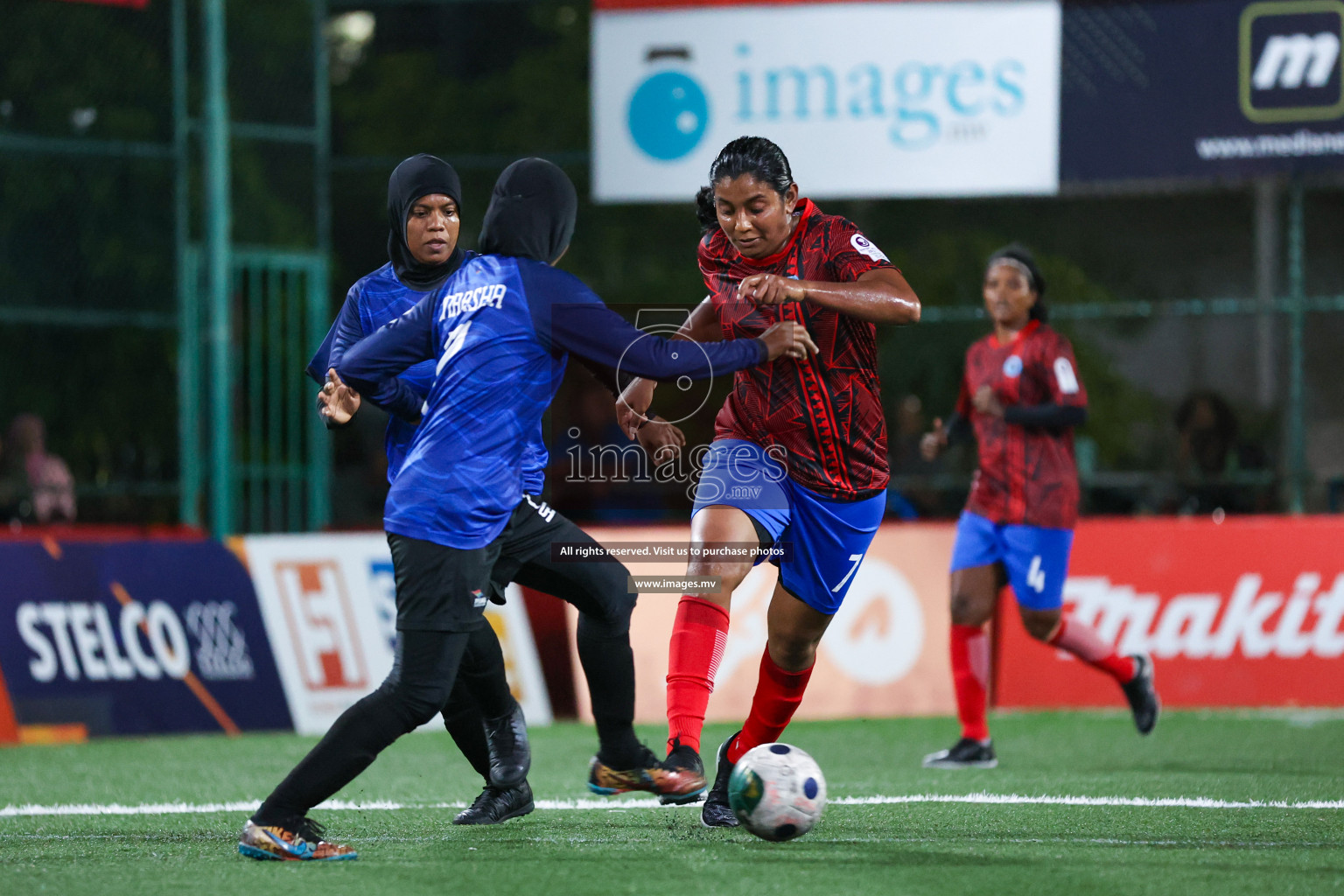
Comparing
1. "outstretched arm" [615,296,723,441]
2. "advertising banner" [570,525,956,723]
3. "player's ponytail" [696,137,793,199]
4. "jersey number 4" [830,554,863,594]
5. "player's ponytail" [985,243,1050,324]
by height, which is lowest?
"advertising banner" [570,525,956,723]

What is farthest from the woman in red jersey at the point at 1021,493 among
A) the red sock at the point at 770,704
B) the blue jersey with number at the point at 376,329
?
the blue jersey with number at the point at 376,329

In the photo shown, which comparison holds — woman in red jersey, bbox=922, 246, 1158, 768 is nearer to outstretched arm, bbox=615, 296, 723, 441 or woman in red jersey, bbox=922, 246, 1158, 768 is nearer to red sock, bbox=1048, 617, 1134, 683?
red sock, bbox=1048, 617, 1134, 683

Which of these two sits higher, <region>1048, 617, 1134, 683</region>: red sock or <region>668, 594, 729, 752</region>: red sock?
<region>668, 594, 729, 752</region>: red sock

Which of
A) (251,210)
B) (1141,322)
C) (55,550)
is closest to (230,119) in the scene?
(251,210)

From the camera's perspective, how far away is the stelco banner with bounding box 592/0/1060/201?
11297 mm

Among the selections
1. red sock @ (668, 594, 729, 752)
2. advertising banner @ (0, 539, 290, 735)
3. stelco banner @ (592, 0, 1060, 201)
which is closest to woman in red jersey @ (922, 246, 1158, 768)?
red sock @ (668, 594, 729, 752)

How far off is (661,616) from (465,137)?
12767 millimetres

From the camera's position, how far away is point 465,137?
70.7 feet

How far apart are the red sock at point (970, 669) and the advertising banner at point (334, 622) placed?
2.88m

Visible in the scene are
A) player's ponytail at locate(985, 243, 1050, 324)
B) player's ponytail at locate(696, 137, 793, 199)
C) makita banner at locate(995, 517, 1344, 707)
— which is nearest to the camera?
player's ponytail at locate(696, 137, 793, 199)

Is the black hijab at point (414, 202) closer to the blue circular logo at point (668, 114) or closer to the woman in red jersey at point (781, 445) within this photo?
the woman in red jersey at point (781, 445)

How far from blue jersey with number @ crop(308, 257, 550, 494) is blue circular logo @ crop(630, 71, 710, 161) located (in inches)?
236

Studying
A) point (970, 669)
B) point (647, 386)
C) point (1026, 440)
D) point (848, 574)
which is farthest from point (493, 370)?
point (1026, 440)

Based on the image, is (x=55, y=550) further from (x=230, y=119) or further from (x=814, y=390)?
(x=814, y=390)
